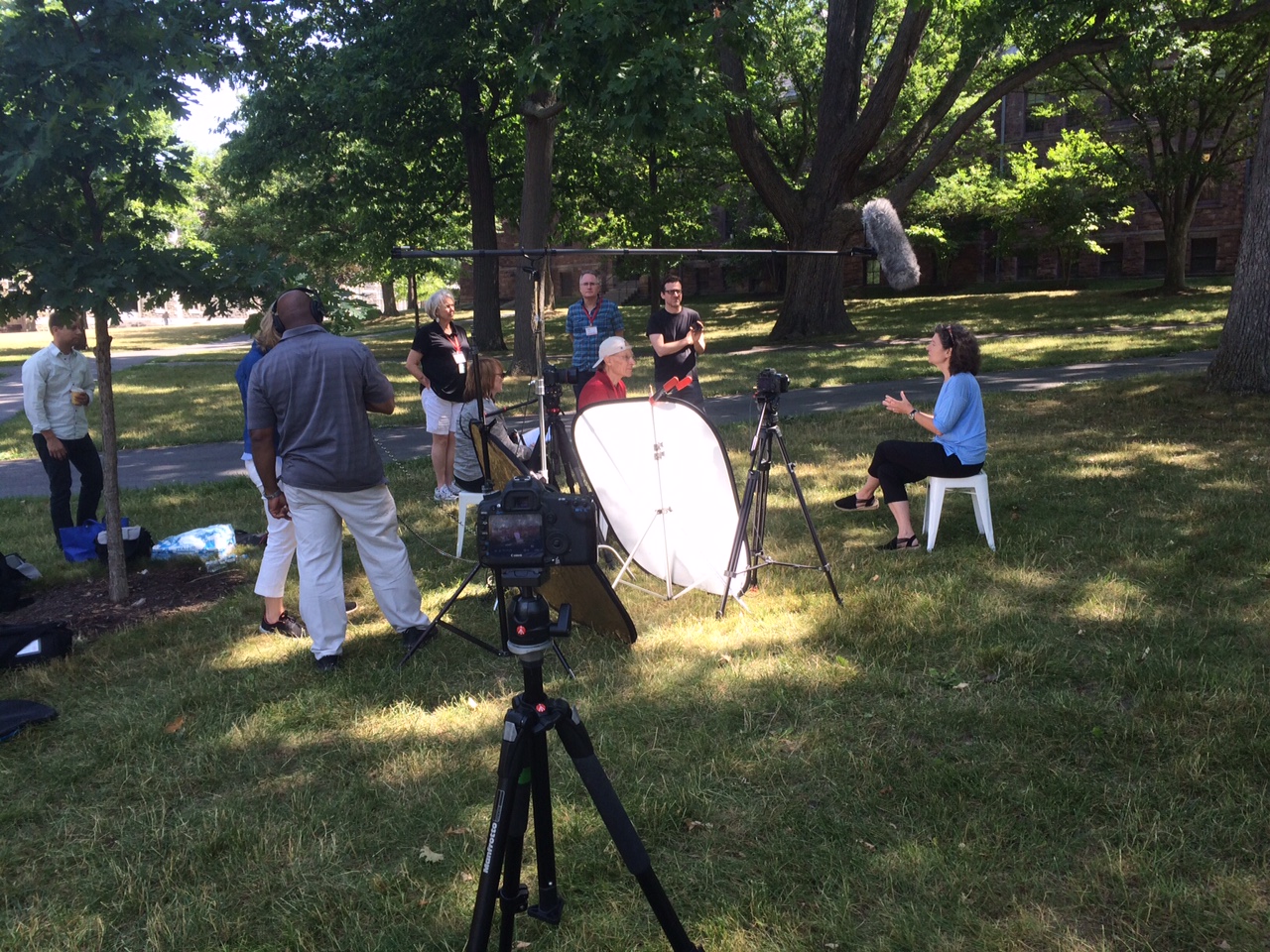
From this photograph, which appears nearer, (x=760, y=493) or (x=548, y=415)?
(x=760, y=493)

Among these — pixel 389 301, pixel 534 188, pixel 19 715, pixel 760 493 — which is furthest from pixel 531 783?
pixel 389 301

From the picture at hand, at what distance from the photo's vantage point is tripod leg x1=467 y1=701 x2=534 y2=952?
2.51 metres

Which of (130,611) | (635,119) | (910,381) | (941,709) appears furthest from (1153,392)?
(130,611)

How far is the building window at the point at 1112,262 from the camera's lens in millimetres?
40688

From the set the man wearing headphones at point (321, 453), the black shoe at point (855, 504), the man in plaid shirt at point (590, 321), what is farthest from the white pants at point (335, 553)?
the black shoe at point (855, 504)

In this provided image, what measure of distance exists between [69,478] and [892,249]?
6378 millimetres

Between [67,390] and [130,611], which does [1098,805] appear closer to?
[130,611]

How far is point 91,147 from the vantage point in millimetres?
5602

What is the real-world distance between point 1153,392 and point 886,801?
10273 millimetres

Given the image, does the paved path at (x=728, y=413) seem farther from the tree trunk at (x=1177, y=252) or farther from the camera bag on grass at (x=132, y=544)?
the tree trunk at (x=1177, y=252)

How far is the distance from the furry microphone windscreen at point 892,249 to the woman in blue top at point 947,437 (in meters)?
1.41

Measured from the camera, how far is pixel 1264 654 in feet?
15.5

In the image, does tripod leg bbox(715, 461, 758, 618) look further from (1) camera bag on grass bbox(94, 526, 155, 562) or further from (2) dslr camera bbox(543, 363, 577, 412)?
(1) camera bag on grass bbox(94, 526, 155, 562)

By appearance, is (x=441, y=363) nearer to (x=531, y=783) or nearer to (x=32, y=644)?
(x=32, y=644)
